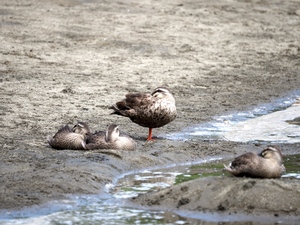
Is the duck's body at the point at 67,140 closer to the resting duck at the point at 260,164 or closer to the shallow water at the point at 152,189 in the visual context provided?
the shallow water at the point at 152,189

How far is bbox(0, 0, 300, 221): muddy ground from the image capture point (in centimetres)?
1030

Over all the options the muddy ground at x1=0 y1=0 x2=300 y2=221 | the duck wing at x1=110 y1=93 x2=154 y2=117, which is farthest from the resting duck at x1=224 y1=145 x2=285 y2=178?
the duck wing at x1=110 y1=93 x2=154 y2=117

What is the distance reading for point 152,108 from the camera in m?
11.5

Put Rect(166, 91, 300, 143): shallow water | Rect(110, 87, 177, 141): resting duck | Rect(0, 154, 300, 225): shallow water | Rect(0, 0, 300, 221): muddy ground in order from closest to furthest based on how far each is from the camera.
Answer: Rect(0, 154, 300, 225): shallow water < Rect(0, 0, 300, 221): muddy ground < Rect(110, 87, 177, 141): resting duck < Rect(166, 91, 300, 143): shallow water

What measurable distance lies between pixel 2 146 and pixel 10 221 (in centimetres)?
294

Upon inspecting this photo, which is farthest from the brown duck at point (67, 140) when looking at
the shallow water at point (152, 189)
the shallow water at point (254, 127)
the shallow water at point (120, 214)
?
the shallow water at point (254, 127)

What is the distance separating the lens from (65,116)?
1324 centimetres

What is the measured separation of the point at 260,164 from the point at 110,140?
2.66m

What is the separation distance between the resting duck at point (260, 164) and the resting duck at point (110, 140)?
7.71ft

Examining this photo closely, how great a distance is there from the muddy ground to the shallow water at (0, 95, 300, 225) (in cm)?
20

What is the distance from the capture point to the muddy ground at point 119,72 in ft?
33.8

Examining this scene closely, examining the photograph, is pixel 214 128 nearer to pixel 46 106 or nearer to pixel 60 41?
pixel 46 106

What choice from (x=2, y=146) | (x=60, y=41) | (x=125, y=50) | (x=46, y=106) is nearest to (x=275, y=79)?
(x=125, y=50)

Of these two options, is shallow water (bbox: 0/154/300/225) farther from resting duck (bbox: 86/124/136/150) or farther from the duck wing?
the duck wing
